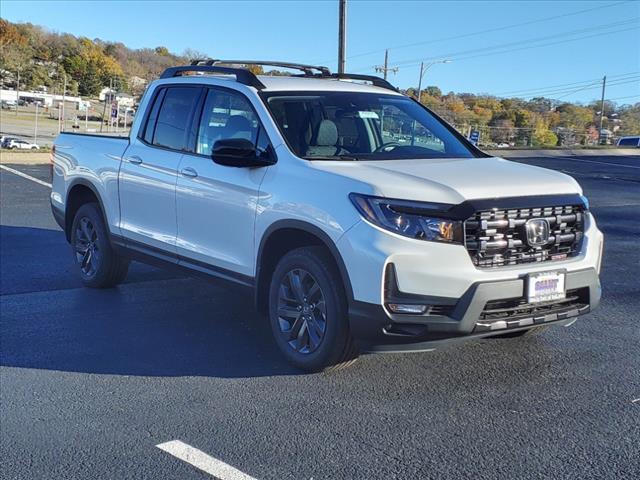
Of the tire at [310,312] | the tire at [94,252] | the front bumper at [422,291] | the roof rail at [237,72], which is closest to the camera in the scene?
the front bumper at [422,291]

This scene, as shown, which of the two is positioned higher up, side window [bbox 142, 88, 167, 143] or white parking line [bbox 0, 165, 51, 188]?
side window [bbox 142, 88, 167, 143]

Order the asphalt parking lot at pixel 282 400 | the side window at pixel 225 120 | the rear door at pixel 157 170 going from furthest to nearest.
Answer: the rear door at pixel 157 170 → the side window at pixel 225 120 → the asphalt parking lot at pixel 282 400

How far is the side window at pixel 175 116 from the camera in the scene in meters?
5.76

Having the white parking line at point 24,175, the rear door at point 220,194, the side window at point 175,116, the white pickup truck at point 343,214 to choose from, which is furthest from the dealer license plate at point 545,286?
the white parking line at point 24,175

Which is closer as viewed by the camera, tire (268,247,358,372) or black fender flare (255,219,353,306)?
black fender flare (255,219,353,306)

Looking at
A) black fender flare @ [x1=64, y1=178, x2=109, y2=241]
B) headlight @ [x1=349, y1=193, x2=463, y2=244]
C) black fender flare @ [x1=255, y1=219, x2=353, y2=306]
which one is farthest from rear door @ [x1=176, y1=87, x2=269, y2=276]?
black fender flare @ [x1=64, y1=178, x2=109, y2=241]

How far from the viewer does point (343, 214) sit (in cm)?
415

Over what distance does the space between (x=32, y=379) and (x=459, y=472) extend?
2.85m

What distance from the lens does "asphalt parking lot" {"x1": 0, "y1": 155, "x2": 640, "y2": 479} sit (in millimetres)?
3395

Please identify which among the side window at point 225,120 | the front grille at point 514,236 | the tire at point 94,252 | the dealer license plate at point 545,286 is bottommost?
the tire at point 94,252

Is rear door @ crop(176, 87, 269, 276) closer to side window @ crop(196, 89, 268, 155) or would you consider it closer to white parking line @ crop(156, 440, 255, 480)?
side window @ crop(196, 89, 268, 155)

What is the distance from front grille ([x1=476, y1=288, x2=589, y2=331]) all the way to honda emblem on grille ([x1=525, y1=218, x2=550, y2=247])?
355 mm

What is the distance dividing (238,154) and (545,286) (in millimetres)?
2185

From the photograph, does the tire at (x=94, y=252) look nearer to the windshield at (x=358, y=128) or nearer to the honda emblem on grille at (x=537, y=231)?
the windshield at (x=358, y=128)
